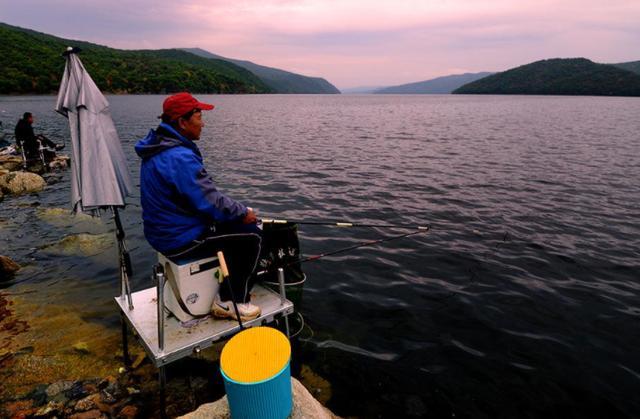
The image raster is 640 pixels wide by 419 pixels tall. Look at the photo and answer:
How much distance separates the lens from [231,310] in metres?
5.54

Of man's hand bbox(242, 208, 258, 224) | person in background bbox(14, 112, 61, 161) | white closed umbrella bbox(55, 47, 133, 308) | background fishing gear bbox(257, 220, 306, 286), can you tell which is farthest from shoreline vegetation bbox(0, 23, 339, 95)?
man's hand bbox(242, 208, 258, 224)

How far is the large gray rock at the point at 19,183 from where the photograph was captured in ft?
60.7

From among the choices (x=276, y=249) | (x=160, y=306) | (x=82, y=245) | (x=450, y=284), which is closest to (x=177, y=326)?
(x=160, y=306)

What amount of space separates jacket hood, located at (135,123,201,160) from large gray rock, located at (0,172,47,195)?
1825 centimetres

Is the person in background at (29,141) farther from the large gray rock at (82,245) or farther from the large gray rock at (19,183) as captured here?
the large gray rock at (82,245)

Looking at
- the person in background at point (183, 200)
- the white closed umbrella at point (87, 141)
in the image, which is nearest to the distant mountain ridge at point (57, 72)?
the white closed umbrella at point (87, 141)

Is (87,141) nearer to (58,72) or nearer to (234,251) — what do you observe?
(234,251)

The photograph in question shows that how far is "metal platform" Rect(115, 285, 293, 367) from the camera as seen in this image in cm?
491

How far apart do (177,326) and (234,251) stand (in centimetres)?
135

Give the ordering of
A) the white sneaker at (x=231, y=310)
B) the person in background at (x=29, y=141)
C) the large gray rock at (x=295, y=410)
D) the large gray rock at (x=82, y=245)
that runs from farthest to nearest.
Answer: the person in background at (x=29, y=141) < the large gray rock at (x=82, y=245) < the white sneaker at (x=231, y=310) < the large gray rock at (x=295, y=410)

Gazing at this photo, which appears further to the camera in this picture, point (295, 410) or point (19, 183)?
point (19, 183)

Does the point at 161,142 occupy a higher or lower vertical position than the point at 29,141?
higher

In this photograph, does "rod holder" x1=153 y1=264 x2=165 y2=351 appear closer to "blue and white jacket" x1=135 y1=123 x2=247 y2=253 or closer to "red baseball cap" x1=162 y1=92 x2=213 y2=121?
"blue and white jacket" x1=135 y1=123 x2=247 y2=253

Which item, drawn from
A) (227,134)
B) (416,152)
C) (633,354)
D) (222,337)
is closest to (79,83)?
(222,337)
